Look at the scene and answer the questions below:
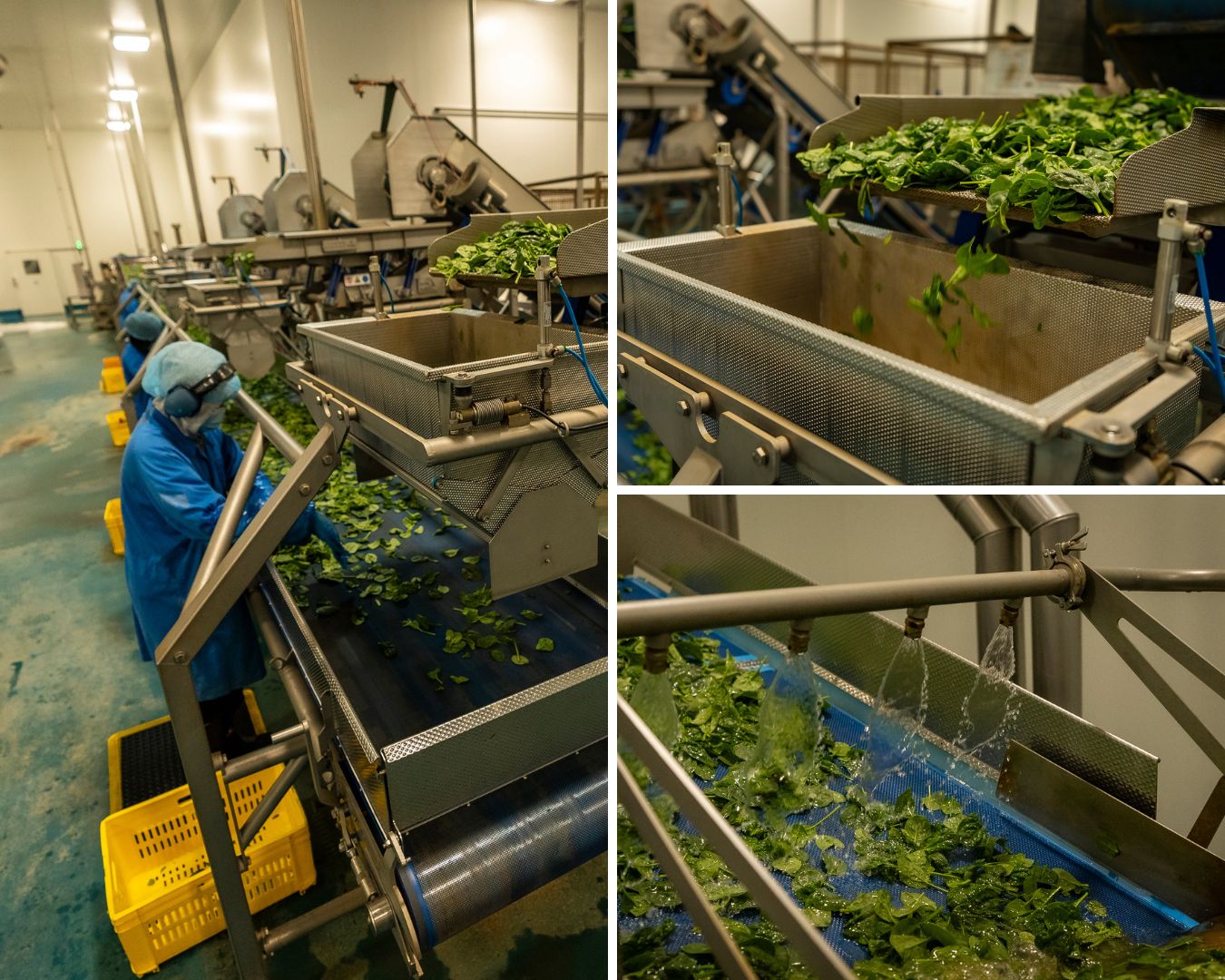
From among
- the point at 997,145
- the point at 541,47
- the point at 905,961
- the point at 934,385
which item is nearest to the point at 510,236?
the point at 541,47

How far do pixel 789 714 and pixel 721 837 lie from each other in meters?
0.72

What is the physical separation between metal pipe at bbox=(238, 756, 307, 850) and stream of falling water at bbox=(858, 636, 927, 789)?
1.53 meters

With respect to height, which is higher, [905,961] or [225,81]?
[225,81]

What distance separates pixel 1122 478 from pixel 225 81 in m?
8.02

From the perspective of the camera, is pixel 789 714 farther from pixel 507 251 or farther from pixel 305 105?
pixel 305 105

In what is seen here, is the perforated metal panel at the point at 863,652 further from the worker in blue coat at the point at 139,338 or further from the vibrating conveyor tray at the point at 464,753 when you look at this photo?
the worker in blue coat at the point at 139,338

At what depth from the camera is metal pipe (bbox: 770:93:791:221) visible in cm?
488

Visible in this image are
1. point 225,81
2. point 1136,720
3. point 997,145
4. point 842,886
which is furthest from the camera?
point 225,81

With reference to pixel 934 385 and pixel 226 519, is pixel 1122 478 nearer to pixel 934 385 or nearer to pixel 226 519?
pixel 934 385

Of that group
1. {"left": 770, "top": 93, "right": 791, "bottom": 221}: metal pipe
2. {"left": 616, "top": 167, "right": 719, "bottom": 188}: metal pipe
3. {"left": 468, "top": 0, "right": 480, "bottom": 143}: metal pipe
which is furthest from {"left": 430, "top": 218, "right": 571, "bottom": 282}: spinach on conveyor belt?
{"left": 770, "top": 93, "right": 791, "bottom": 221}: metal pipe

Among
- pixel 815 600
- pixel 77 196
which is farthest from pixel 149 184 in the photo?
pixel 815 600

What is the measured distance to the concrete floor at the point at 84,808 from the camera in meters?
2.27

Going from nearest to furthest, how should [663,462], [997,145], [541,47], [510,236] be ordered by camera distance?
[997,145] < [510,236] < [541,47] < [663,462]

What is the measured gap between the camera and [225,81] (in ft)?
22.2
